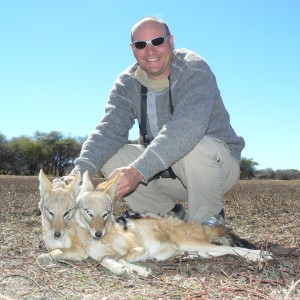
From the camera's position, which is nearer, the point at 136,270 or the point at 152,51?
the point at 136,270

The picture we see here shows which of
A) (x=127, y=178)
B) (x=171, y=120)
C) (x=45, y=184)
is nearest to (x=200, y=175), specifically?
(x=171, y=120)

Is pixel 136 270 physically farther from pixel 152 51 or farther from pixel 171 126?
pixel 152 51

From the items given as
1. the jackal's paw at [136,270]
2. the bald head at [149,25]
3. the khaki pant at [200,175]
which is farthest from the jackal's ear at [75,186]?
the bald head at [149,25]

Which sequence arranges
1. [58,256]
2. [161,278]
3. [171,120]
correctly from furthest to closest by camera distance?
[171,120]
[58,256]
[161,278]

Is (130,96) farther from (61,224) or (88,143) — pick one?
(61,224)

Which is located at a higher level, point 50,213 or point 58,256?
point 50,213

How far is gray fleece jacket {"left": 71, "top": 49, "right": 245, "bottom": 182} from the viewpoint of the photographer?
5215 millimetres

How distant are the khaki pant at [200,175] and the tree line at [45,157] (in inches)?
2176

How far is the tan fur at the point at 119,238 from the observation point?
4754 millimetres

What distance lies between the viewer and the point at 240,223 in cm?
797

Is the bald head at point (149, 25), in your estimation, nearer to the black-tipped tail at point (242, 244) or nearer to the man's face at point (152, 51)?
the man's face at point (152, 51)

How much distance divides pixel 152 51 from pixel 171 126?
3.55 feet

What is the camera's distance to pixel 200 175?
228 inches

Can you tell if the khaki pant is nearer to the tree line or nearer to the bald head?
the bald head
